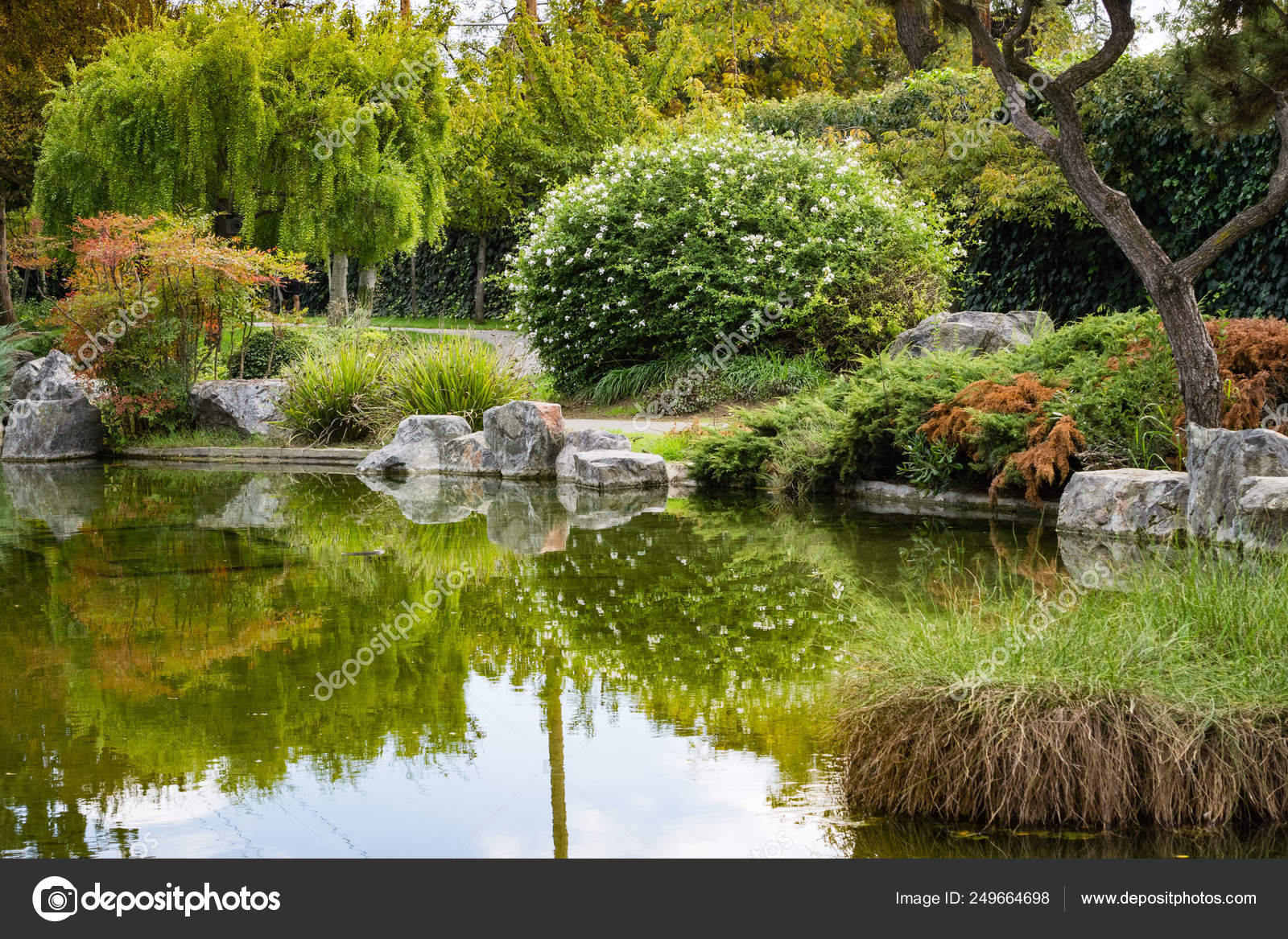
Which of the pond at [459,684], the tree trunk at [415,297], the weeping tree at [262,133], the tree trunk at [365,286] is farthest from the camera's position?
the tree trunk at [415,297]

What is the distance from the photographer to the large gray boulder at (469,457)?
497 inches

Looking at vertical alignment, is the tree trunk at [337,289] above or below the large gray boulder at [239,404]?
above

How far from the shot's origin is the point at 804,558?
297 inches

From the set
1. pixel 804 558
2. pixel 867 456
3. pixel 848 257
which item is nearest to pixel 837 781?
pixel 804 558

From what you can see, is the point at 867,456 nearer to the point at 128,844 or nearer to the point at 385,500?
the point at 385,500

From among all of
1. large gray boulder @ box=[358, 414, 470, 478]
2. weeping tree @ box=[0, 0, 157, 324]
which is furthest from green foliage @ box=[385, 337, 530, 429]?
weeping tree @ box=[0, 0, 157, 324]

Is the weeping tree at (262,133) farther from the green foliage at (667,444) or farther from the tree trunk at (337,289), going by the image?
the green foliage at (667,444)

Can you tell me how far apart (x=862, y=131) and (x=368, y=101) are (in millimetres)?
7622

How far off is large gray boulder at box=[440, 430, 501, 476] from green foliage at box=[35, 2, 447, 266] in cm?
648

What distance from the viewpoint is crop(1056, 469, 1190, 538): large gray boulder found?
7.75 meters

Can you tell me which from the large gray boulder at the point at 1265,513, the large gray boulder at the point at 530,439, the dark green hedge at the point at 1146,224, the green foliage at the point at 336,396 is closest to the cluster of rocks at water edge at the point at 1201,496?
the large gray boulder at the point at 1265,513

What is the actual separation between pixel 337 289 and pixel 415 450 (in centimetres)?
877

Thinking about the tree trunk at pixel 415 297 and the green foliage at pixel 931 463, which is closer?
the green foliage at pixel 931 463

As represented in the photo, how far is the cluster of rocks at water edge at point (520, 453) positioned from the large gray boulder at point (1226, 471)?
16.6 feet
